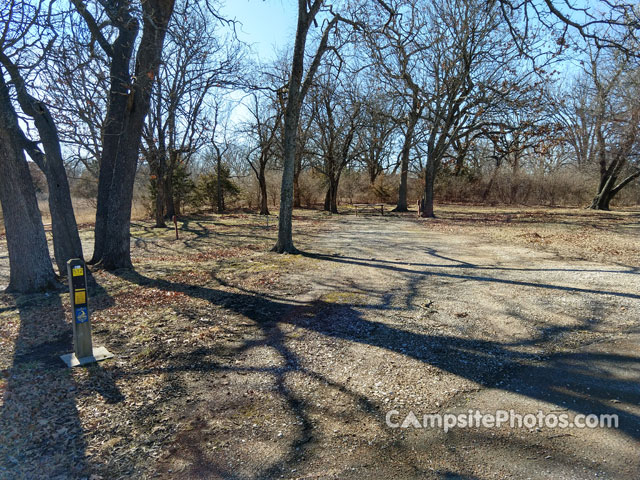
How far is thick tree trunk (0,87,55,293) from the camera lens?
247 inches

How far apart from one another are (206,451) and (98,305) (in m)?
4.25

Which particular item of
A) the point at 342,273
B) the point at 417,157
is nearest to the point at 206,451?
the point at 342,273

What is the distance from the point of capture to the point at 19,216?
6359 millimetres

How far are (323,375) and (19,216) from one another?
18.9ft

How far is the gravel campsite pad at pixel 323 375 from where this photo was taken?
8.53ft

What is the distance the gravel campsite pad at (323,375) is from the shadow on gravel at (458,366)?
0.02 metres

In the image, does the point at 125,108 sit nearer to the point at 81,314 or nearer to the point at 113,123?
the point at 113,123

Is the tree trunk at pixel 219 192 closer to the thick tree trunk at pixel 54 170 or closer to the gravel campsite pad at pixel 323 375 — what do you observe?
the thick tree trunk at pixel 54 170

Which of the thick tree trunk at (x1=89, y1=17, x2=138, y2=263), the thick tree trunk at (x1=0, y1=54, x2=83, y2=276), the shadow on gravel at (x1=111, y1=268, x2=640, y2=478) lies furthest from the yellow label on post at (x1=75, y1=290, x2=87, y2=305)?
the thick tree trunk at (x1=89, y1=17, x2=138, y2=263)

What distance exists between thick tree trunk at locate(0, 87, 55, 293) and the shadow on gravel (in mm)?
3710

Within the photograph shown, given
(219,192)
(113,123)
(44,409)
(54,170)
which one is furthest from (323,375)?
(219,192)

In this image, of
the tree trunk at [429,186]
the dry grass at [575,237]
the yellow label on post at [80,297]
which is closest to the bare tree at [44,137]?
the yellow label on post at [80,297]

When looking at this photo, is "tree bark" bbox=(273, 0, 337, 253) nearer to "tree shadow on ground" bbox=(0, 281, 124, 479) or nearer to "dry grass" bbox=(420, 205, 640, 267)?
"tree shadow on ground" bbox=(0, 281, 124, 479)

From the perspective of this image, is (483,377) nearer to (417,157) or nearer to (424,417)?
(424,417)
